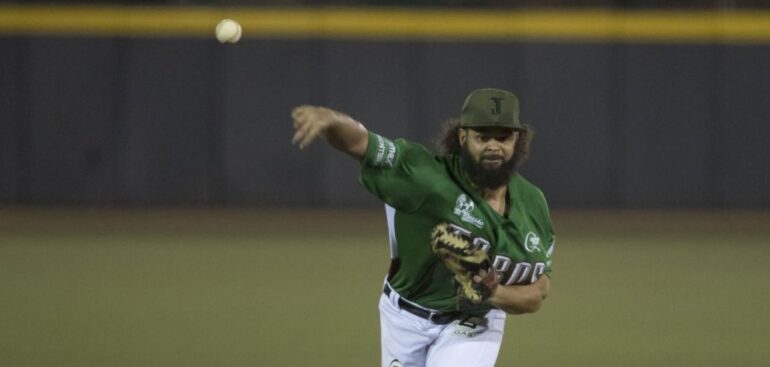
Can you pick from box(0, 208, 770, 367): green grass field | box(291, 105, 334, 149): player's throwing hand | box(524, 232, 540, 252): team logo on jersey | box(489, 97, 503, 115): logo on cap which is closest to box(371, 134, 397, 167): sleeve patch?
box(291, 105, 334, 149): player's throwing hand

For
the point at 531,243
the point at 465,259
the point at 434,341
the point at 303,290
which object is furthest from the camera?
the point at 303,290

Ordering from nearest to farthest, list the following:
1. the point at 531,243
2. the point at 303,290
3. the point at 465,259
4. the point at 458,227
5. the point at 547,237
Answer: the point at 465,259
the point at 458,227
the point at 531,243
the point at 547,237
the point at 303,290

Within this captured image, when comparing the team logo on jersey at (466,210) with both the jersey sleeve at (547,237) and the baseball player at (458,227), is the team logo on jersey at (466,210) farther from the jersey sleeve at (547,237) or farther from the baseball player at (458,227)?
the jersey sleeve at (547,237)

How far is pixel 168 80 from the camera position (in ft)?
50.5

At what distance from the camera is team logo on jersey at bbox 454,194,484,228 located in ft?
13.8

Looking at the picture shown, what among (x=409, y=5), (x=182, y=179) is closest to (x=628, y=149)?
(x=409, y=5)

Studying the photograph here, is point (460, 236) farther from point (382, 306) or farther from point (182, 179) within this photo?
point (182, 179)

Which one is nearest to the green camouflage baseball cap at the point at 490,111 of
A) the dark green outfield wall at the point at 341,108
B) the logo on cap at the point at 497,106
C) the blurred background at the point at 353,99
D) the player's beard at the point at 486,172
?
the logo on cap at the point at 497,106

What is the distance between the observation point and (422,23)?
50.5ft

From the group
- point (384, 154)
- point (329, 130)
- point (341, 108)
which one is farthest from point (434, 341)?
point (341, 108)

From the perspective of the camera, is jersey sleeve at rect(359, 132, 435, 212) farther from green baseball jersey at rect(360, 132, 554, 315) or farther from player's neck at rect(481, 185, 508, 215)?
player's neck at rect(481, 185, 508, 215)

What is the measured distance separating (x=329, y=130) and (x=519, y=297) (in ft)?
3.03

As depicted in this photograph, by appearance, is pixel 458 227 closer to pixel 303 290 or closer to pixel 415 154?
pixel 415 154

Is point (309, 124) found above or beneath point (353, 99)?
above
